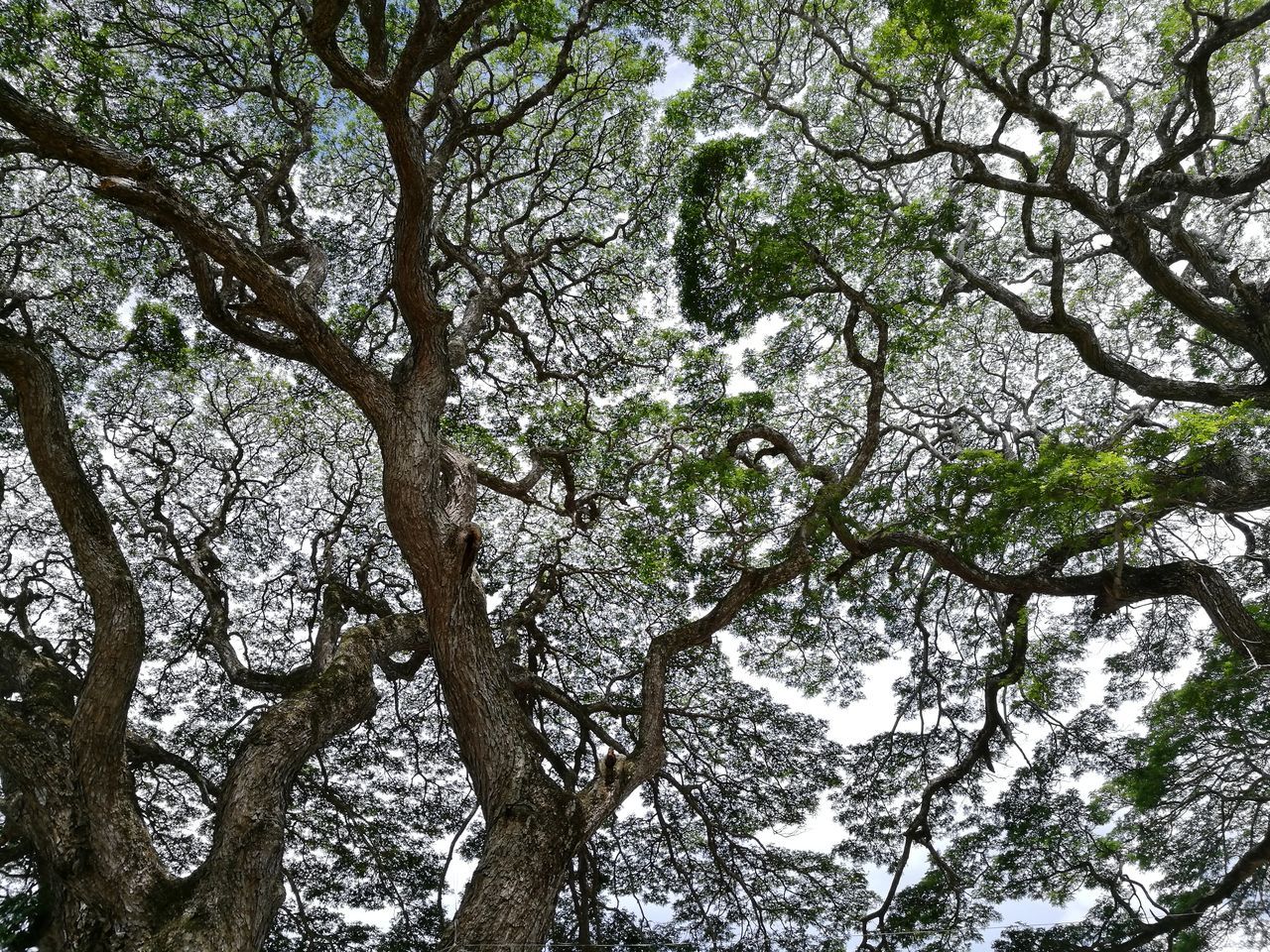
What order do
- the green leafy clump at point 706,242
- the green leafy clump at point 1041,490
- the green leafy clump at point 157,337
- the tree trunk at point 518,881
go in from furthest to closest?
the green leafy clump at point 157,337, the green leafy clump at point 706,242, the green leafy clump at point 1041,490, the tree trunk at point 518,881

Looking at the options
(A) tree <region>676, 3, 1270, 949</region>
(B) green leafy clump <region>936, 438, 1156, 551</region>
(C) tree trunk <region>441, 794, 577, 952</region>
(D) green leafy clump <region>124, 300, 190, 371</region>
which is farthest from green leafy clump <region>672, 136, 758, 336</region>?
(D) green leafy clump <region>124, 300, 190, 371</region>

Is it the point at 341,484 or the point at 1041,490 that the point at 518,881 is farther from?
the point at 341,484

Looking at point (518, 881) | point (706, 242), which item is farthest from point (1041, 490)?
point (518, 881)

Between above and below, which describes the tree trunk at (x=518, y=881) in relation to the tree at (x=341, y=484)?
below

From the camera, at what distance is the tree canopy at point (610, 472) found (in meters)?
3.48

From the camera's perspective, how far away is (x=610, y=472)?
5.77 m

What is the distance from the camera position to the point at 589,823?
3350mm

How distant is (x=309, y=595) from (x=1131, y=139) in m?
8.56

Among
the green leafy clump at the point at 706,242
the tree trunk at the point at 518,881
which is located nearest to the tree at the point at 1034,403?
the green leafy clump at the point at 706,242

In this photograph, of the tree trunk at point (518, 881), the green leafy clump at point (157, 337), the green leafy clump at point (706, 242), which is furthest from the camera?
the green leafy clump at point (157, 337)

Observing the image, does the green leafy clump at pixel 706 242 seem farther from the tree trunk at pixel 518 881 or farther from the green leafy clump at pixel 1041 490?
the tree trunk at pixel 518 881

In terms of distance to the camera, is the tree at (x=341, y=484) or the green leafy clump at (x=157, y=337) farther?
the green leafy clump at (x=157, y=337)

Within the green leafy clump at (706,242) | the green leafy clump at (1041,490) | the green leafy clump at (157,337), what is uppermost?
the green leafy clump at (706,242)

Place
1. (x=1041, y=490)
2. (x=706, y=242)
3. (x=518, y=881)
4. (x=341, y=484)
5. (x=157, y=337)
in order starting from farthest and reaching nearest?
(x=341, y=484) → (x=157, y=337) → (x=706, y=242) → (x=1041, y=490) → (x=518, y=881)
